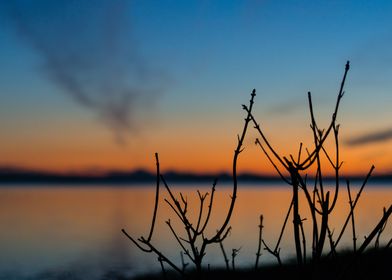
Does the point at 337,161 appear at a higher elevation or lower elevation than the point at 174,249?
higher

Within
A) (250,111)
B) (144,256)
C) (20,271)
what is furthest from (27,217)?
(250,111)

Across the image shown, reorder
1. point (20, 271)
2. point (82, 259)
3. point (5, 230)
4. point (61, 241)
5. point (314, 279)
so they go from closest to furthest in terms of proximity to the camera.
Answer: point (314, 279) < point (20, 271) < point (82, 259) < point (61, 241) < point (5, 230)

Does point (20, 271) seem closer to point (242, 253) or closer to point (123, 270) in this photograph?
point (123, 270)

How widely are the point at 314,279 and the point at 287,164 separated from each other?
42 centimetres

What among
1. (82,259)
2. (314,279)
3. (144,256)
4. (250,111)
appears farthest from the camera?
(144,256)

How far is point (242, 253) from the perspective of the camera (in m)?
44.2

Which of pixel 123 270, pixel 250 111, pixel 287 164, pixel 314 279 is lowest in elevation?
pixel 123 270

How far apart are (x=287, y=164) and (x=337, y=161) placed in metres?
0.39

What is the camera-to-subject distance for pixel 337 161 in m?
2.03

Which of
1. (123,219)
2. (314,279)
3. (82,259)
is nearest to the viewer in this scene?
(314,279)

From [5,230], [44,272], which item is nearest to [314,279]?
[44,272]

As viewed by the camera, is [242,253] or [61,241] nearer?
[242,253]

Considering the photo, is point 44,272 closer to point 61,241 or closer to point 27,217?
point 61,241

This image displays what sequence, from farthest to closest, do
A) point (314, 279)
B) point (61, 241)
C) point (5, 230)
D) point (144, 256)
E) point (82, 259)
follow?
1. point (5, 230)
2. point (61, 241)
3. point (144, 256)
4. point (82, 259)
5. point (314, 279)
